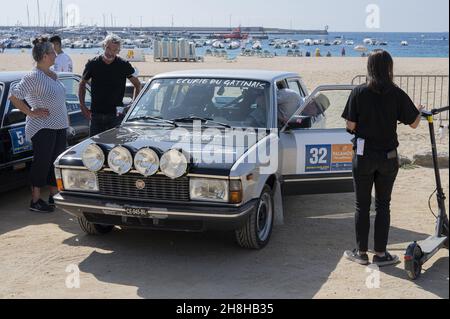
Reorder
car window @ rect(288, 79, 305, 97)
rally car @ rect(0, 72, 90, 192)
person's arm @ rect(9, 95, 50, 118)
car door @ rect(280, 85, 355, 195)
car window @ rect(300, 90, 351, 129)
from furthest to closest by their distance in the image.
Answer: car window @ rect(288, 79, 305, 97) < rally car @ rect(0, 72, 90, 192) < person's arm @ rect(9, 95, 50, 118) < car window @ rect(300, 90, 351, 129) < car door @ rect(280, 85, 355, 195)

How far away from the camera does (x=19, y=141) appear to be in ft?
23.7

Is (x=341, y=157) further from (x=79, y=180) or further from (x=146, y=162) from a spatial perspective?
(x=79, y=180)

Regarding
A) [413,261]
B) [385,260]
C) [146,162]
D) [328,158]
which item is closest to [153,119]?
[146,162]

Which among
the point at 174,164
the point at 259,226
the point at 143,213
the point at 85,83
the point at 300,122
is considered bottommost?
the point at 259,226

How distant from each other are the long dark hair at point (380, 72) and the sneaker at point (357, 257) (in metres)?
1.50

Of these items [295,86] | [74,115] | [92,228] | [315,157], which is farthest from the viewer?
[74,115]

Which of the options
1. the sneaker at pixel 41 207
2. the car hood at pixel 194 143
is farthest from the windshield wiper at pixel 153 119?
the sneaker at pixel 41 207

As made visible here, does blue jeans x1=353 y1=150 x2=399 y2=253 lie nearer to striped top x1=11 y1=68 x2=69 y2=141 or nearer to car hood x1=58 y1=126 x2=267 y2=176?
car hood x1=58 y1=126 x2=267 y2=176

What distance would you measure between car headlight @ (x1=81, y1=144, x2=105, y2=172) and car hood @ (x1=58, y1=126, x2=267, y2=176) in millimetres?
68

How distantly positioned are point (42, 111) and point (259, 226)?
286 centimetres

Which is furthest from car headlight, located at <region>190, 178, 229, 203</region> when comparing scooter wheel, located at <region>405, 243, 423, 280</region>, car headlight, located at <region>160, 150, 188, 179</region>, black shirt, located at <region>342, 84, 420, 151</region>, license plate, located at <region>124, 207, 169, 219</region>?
scooter wheel, located at <region>405, 243, 423, 280</region>

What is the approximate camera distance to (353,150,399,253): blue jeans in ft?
16.0
